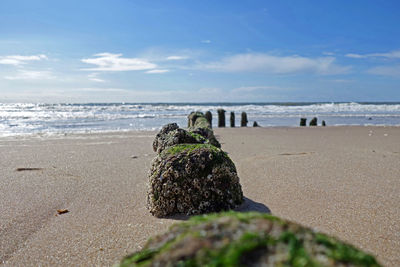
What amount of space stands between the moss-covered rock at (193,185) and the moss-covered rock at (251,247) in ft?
7.30

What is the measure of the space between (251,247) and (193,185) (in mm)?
2422

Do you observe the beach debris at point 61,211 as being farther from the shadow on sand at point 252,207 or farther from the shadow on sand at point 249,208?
the shadow on sand at point 252,207

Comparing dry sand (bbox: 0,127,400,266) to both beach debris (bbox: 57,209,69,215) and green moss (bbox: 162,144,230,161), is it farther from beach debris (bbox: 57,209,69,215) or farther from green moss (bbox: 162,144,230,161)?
green moss (bbox: 162,144,230,161)

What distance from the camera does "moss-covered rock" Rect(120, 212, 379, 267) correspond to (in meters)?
1.03

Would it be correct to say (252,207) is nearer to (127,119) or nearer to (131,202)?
(131,202)

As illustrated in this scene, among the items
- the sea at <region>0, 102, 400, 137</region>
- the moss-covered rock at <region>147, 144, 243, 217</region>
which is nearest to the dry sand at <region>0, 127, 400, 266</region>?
the moss-covered rock at <region>147, 144, 243, 217</region>

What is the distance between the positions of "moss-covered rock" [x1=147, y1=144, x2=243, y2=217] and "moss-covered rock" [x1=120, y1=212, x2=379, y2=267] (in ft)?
7.30

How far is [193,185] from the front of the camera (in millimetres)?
3473

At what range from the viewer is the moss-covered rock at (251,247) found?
1.03 m

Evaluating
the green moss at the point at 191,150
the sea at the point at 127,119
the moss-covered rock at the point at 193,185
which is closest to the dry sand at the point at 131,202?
the moss-covered rock at the point at 193,185

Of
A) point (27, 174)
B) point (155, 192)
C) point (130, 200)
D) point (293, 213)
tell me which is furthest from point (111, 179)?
point (293, 213)

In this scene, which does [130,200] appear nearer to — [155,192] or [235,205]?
[155,192]

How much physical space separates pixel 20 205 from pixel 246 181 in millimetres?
3175

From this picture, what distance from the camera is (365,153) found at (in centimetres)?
785
